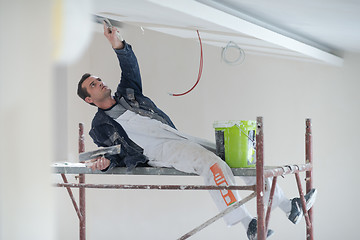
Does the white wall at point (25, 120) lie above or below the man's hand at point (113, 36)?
below

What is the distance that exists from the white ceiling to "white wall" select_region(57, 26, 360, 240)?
0.49m

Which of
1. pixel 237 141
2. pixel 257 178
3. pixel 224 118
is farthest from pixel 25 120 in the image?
pixel 224 118

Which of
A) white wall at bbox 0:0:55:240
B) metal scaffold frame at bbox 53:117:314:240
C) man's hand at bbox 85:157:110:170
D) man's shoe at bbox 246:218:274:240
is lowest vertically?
man's shoe at bbox 246:218:274:240

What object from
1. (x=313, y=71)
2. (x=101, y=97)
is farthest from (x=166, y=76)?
(x=101, y=97)

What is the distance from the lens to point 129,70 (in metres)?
3.91

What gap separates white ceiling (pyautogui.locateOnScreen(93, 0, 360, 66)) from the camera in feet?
9.80

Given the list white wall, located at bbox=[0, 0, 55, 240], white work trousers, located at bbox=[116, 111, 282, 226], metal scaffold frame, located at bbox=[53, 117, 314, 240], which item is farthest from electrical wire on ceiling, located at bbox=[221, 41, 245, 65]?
white wall, located at bbox=[0, 0, 55, 240]

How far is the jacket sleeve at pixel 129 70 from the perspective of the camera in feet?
12.5

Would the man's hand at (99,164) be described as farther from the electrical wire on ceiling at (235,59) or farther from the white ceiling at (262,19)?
the electrical wire on ceiling at (235,59)

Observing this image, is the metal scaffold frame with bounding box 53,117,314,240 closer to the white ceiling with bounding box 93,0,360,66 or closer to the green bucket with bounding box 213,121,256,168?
the green bucket with bounding box 213,121,256,168

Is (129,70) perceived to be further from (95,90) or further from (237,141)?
(237,141)

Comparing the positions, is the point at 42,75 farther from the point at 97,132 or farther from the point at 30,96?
the point at 97,132

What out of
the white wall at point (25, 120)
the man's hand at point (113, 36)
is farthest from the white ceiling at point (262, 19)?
the white wall at point (25, 120)

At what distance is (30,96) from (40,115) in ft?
0.10
